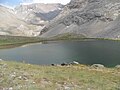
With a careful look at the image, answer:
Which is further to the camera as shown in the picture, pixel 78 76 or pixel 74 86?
pixel 78 76

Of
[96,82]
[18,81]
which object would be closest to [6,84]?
[18,81]

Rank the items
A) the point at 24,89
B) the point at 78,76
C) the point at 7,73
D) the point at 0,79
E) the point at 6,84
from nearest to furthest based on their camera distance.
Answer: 1. the point at 24,89
2. the point at 6,84
3. the point at 0,79
4. the point at 7,73
5. the point at 78,76

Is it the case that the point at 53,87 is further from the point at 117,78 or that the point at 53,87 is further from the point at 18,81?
the point at 117,78

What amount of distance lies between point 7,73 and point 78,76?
6.70 metres

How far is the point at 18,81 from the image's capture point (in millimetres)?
23938

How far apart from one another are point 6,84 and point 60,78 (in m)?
5.86

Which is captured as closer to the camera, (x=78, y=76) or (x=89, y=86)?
(x=89, y=86)

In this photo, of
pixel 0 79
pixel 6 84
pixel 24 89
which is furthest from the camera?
pixel 0 79

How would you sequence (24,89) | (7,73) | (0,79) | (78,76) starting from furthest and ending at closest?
(78,76)
(7,73)
(0,79)
(24,89)

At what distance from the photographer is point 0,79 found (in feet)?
81.0

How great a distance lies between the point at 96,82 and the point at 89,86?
2.01 meters

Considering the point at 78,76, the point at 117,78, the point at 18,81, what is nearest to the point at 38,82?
the point at 18,81


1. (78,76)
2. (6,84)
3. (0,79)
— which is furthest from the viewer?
(78,76)

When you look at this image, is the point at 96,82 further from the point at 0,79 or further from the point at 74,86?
the point at 0,79
